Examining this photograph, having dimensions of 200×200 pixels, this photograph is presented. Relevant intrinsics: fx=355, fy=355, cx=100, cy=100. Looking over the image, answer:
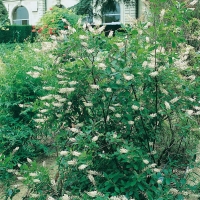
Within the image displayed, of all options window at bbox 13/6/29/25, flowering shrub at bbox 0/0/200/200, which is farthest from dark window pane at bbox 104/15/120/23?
flowering shrub at bbox 0/0/200/200

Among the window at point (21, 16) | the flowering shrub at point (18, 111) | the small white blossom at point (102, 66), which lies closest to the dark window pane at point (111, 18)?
the window at point (21, 16)

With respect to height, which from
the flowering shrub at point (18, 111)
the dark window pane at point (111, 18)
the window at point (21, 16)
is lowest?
the flowering shrub at point (18, 111)

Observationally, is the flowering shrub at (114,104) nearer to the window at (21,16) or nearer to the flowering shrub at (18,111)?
the flowering shrub at (18,111)

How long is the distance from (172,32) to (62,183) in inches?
57.4

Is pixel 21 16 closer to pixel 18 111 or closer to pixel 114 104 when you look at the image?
pixel 18 111

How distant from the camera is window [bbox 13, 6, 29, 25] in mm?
34656

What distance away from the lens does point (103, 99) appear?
2.63 meters

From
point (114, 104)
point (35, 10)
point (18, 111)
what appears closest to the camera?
point (114, 104)

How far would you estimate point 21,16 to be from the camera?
34938 mm

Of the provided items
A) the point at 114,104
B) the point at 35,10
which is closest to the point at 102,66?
the point at 114,104

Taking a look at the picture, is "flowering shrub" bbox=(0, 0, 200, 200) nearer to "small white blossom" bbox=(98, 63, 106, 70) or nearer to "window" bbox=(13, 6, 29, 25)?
"small white blossom" bbox=(98, 63, 106, 70)

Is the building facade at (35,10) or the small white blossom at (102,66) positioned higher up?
the building facade at (35,10)

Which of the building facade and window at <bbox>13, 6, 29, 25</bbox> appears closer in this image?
the building facade

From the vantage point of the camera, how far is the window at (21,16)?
1364 inches
